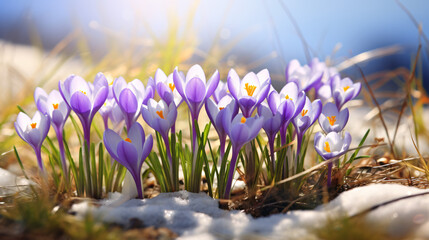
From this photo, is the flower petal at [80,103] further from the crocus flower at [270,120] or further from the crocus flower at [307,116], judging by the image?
the crocus flower at [307,116]

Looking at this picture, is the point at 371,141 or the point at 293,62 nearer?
the point at 293,62

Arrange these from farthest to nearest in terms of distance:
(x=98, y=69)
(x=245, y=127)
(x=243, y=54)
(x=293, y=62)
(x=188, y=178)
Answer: (x=243, y=54) → (x=98, y=69) → (x=293, y=62) → (x=188, y=178) → (x=245, y=127)

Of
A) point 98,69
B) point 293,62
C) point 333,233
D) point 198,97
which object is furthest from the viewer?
point 98,69

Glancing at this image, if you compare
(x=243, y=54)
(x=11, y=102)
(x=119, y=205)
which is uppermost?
(x=243, y=54)

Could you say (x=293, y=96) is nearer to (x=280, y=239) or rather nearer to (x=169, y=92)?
(x=169, y=92)

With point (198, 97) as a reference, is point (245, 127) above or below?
below

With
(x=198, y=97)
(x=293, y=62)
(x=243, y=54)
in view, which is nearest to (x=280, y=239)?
(x=198, y=97)

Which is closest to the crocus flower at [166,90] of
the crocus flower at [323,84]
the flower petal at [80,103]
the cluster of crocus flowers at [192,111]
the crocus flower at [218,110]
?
the cluster of crocus flowers at [192,111]
